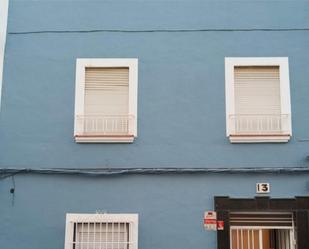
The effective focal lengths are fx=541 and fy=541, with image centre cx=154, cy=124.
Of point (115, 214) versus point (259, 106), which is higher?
point (259, 106)

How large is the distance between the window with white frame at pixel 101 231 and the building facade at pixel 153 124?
19 millimetres

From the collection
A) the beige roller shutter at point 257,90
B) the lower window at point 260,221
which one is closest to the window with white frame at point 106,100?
the beige roller shutter at point 257,90

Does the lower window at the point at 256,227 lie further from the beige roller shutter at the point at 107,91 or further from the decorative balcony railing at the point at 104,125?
the beige roller shutter at the point at 107,91

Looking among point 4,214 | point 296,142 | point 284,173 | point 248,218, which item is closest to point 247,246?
point 248,218

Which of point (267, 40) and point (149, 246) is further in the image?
point (267, 40)

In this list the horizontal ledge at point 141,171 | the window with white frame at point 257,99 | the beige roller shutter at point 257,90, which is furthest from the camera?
the beige roller shutter at point 257,90

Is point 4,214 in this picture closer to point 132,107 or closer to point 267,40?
point 132,107

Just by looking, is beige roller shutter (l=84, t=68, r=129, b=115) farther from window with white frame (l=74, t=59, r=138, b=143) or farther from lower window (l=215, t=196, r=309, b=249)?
lower window (l=215, t=196, r=309, b=249)

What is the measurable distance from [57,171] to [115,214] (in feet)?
3.98

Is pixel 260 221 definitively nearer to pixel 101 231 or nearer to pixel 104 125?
pixel 101 231

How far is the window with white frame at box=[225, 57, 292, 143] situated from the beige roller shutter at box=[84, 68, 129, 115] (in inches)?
Result: 70.9

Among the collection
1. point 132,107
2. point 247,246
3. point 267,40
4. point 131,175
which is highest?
point 267,40

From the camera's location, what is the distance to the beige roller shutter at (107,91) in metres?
9.47

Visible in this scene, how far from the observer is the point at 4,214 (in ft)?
29.7
